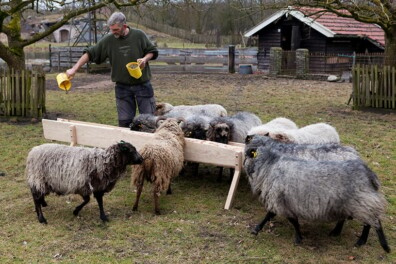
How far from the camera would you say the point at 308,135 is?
6.45 m

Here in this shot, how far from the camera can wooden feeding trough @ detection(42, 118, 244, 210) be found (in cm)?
603

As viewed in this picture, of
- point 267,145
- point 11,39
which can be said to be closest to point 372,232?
point 267,145

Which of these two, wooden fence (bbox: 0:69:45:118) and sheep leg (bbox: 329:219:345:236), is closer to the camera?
sheep leg (bbox: 329:219:345:236)

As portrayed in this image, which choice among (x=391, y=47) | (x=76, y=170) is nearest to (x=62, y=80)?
(x=76, y=170)

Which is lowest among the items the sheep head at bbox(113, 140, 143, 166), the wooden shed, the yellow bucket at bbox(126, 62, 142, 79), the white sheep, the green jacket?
the sheep head at bbox(113, 140, 143, 166)

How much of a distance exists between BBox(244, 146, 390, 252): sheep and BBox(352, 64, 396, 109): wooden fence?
8.65 m

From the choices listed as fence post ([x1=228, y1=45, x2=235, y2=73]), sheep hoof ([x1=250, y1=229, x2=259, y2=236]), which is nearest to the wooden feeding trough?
sheep hoof ([x1=250, y1=229, x2=259, y2=236])

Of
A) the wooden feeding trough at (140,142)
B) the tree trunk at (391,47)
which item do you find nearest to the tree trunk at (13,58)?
the wooden feeding trough at (140,142)

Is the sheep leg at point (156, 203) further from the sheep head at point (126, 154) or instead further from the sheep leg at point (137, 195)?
the sheep head at point (126, 154)

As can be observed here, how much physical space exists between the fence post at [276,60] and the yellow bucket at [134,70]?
54.1 feet

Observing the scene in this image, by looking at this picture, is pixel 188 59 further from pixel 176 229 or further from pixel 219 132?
pixel 176 229

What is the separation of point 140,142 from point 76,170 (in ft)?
4.64

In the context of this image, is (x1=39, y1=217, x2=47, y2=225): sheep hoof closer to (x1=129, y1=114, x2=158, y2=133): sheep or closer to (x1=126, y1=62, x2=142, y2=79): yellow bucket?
(x1=129, y1=114, x2=158, y2=133): sheep

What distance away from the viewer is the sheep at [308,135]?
20.2 feet
